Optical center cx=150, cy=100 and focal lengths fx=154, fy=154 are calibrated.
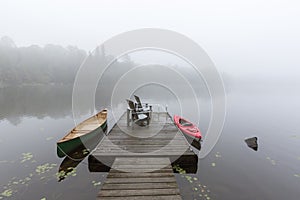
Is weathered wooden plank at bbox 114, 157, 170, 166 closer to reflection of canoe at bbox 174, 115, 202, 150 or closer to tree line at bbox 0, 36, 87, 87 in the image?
reflection of canoe at bbox 174, 115, 202, 150

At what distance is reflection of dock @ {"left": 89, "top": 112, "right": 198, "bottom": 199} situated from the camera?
3.70 m

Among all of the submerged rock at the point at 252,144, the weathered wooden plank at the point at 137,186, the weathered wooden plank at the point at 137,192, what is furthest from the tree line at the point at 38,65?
the submerged rock at the point at 252,144

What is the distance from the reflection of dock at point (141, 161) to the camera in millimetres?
3697

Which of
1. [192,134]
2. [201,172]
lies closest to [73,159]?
[201,172]

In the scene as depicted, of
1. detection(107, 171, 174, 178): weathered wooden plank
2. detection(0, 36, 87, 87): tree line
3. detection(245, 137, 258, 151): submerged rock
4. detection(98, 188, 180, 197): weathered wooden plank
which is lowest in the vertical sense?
detection(245, 137, 258, 151): submerged rock

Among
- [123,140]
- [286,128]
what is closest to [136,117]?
[123,140]

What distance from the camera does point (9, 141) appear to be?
977cm

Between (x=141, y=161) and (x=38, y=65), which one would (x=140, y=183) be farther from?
(x=38, y=65)

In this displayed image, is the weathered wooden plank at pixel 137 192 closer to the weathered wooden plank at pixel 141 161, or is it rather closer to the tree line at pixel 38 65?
the weathered wooden plank at pixel 141 161

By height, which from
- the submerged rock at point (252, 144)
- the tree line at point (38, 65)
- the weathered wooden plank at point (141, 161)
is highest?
the tree line at point (38, 65)

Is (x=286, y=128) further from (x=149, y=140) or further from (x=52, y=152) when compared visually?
(x=52, y=152)

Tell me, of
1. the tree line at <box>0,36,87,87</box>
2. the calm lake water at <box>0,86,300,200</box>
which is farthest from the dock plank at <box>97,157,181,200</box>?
A: the tree line at <box>0,36,87,87</box>

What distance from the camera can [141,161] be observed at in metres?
4.98

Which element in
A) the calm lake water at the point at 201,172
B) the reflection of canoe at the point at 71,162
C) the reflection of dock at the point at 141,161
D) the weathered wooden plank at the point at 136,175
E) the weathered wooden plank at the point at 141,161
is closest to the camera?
the reflection of dock at the point at 141,161
